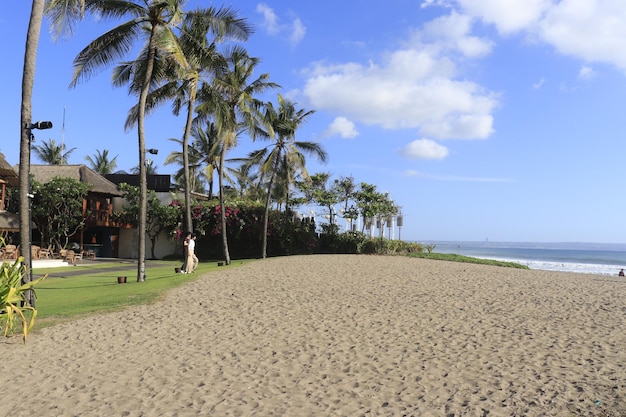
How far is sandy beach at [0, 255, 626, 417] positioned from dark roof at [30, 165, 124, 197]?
1980cm

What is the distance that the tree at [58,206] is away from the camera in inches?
1018

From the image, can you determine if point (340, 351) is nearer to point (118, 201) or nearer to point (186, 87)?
point (186, 87)

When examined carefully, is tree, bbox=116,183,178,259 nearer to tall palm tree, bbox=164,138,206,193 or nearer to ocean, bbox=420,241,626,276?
tall palm tree, bbox=164,138,206,193

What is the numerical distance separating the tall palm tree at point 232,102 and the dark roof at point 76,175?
1017cm

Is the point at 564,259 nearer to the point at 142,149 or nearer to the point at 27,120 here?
the point at 142,149

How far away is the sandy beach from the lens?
15.8 feet

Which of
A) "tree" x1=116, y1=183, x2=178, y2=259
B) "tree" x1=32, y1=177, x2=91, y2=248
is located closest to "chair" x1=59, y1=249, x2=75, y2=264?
"tree" x1=32, y1=177, x2=91, y2=248

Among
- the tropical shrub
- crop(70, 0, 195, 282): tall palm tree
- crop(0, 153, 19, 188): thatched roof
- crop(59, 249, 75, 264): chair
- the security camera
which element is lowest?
crop(59, 249, 75, 264): chair

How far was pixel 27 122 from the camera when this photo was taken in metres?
9.66

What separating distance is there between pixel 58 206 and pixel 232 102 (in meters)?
12.1

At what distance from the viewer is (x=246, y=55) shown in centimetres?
2230

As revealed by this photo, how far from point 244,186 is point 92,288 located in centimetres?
2957

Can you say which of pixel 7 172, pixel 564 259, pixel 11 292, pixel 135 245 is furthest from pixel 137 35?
pixel 564 259

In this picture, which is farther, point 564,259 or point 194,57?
point 564,259
